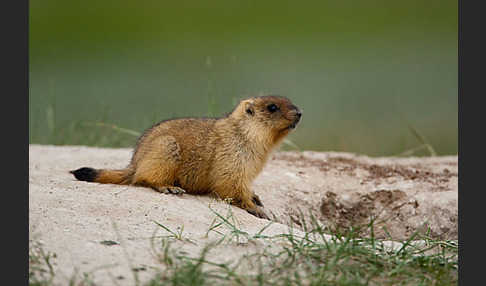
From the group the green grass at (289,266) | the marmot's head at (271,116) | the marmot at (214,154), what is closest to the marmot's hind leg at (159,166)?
the marmot at (214,154)

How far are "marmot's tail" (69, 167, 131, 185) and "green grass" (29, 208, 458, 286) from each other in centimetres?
185

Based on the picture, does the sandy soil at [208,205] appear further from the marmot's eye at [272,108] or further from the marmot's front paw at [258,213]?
the marmot's eye at [272,108]

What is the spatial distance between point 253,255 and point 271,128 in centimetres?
238

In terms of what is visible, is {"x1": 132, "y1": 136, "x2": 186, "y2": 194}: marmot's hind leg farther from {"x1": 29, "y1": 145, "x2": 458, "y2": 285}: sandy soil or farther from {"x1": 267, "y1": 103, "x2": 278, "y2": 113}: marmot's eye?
{"x1": 267, "y1": 103, "x2": 278, "y2": 113}: marmot's eye

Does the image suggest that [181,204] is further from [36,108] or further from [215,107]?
[36,108]

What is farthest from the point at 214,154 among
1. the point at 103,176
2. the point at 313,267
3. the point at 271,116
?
the point at 313,267

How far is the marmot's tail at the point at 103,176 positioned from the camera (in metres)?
5.99

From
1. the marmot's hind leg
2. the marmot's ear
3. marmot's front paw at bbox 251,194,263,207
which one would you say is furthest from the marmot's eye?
the marmot's hind leg

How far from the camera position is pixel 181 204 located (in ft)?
17.6

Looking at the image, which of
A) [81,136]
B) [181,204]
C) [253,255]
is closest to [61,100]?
[81,136]

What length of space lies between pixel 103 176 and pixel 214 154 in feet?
3.33

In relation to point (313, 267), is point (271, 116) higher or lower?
higher

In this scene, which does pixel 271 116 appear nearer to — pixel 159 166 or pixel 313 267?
pixel 159 166

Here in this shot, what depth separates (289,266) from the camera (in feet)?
12.5
